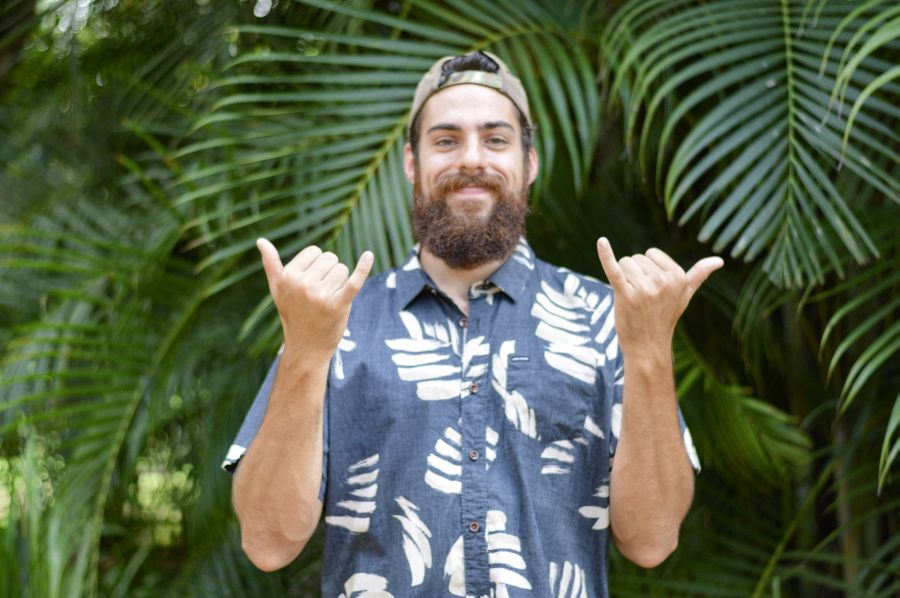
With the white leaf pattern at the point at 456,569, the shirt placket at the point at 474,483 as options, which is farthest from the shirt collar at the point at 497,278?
the white leaf pattern at the point at 456,569

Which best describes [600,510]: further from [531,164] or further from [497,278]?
[531,164]

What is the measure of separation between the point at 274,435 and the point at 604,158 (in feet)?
4.84

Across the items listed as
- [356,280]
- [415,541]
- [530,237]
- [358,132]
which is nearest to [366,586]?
[415,541]

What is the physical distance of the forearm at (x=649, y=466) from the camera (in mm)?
1114

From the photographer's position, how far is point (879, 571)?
6.36 feet

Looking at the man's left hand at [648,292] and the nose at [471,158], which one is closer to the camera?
the man's left hand at [648,292]

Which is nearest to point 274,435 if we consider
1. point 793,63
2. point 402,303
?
point 402,303

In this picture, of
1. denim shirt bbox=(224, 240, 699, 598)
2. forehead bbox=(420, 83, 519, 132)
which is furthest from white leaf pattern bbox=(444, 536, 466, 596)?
forehead bbox=(420, 83, 519, 132)

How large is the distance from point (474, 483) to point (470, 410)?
0.30 ft

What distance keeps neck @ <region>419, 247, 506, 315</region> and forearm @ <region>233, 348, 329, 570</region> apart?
0.28m

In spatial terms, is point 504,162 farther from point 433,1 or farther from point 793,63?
point 433,1

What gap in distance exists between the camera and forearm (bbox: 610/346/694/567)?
1.11 m

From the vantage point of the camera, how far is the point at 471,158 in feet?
4.24

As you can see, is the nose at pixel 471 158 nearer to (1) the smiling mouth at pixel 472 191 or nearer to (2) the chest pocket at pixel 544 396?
(1) the smiling mouth at pixel 472 191
